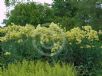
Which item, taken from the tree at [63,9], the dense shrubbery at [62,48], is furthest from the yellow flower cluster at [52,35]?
the tree at [63,9]

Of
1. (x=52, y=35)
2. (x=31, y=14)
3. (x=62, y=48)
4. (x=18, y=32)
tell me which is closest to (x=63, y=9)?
(x=31, y=14)

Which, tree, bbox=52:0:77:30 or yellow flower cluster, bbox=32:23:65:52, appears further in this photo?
tree, bbox=52:0:77:30

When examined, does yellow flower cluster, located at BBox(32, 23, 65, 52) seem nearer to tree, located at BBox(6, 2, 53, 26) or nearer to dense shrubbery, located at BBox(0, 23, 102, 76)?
dense shrubbery, located at BBox(0, 23, 102, 76)

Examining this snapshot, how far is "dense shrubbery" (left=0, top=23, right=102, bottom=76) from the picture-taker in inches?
339

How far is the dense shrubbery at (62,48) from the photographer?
8.61m

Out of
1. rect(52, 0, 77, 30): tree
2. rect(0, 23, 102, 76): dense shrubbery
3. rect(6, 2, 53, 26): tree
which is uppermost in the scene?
rect(0, 23, 102, 76): dense shrubbery

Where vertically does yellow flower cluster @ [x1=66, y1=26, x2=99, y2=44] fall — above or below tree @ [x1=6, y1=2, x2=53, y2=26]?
above

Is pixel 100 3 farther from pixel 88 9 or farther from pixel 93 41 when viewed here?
pixel 93 41

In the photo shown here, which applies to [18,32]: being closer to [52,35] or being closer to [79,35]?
[52,35]

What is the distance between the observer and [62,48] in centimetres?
860

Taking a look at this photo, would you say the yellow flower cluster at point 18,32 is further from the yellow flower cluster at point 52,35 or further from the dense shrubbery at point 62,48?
the yellow flower cluster at point 52,35

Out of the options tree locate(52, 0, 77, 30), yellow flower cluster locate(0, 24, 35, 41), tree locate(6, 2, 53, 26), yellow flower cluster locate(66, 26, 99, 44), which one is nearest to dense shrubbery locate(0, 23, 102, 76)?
Answer: yellow flower cluster locate(66, 26, 99, 44)

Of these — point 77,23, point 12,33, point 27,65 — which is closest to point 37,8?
point 77,23

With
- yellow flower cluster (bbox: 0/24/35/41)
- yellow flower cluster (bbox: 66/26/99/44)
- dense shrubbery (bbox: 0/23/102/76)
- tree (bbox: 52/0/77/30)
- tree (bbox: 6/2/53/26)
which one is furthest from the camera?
tree (bbox: 52/0/77/30)
